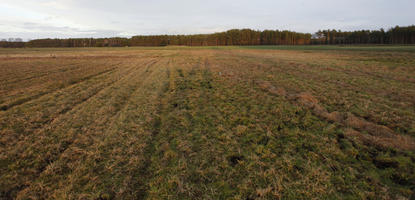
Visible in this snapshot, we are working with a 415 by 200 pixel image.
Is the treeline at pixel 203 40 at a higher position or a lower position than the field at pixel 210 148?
higher

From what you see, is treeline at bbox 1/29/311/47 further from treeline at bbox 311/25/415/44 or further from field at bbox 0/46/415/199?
field at bbox 0/46/415/199

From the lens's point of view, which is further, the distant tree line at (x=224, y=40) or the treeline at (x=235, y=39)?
the treeline at (x=235, y=39)

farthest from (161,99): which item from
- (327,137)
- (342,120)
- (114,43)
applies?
(114,43)

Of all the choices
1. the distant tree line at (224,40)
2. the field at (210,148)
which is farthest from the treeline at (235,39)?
the field at (210,148)

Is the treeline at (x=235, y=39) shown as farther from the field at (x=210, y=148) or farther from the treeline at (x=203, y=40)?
the field at (x=210, y=148)

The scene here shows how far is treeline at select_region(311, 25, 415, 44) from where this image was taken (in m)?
84.2

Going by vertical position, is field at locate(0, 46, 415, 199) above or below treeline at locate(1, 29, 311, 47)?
below

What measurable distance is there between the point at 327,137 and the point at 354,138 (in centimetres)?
70

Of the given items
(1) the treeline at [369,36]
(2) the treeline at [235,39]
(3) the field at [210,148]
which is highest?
(2) the treeline at [235,39]

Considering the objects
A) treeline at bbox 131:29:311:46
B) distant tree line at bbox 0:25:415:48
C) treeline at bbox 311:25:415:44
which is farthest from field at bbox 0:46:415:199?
distant tree line at bbox 0:25:415:48

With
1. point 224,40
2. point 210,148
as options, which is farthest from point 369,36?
point 210,148

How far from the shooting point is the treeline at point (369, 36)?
84.2 meters

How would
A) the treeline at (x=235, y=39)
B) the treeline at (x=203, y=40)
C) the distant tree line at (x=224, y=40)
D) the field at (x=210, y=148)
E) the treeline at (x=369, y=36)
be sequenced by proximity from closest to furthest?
the field at (x=210, y=148), the treeline at (x=369, y=36), the distant tree line at (x=224, y=40), the treeline at (x=235, y=39), the treeline at (x=203, y=40)

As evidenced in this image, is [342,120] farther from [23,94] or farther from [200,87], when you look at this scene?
[23,94]
